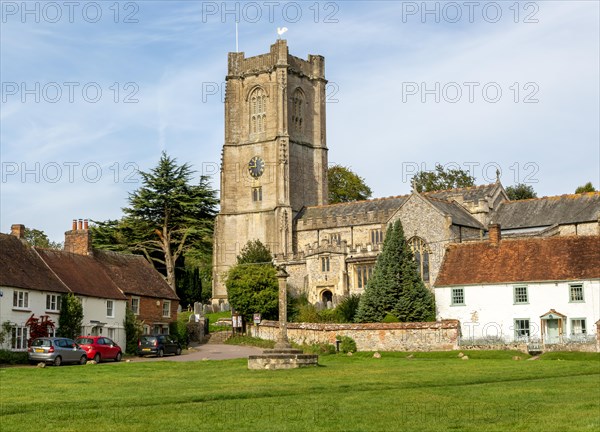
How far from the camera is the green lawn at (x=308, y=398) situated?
20.2 metres

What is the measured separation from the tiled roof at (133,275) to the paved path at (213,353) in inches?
183

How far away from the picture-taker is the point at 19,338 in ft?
157

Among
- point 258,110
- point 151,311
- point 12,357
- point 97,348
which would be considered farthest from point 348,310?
point 258,110

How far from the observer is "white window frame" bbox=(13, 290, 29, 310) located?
47.9m

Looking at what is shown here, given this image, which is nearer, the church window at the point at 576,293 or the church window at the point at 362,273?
the church window at the point at 576,293

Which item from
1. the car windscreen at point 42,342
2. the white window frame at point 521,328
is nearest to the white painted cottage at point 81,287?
the car windscreen at point 42,342

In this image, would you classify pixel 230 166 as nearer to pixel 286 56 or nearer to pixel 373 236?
pixel 286 56

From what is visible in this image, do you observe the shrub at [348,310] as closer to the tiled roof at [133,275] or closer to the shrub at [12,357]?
the tiled roof at [133,275]

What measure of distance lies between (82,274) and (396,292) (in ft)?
62.8

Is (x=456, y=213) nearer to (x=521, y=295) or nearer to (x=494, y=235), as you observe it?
(x=494, y=235)

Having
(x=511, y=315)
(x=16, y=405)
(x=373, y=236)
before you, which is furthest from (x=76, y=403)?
(x=373, y=236)

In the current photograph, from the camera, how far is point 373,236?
8375 cm

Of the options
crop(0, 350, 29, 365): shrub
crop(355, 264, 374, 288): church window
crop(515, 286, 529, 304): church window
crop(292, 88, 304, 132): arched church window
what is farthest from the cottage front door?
crop(292, 88, 304, 132): arched church window

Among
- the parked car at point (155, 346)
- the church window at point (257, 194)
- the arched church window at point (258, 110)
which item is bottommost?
the parked car at point (155, 346)
